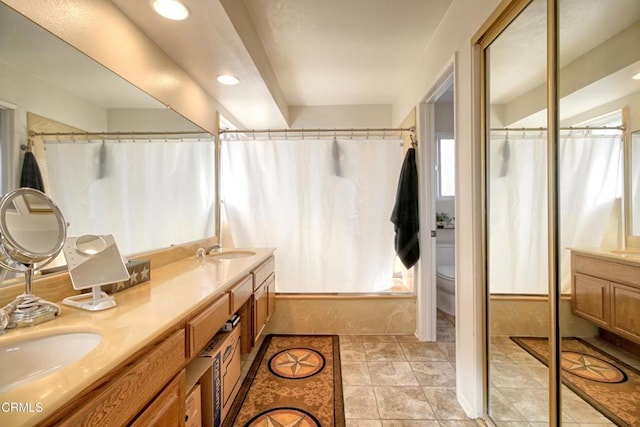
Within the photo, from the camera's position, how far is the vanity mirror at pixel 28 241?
783 mm

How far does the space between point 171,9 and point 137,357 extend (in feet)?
4.80

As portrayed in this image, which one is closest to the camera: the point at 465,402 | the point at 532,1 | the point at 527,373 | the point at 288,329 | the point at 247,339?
the point at 532,1

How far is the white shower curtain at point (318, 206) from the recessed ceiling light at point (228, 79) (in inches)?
22.9

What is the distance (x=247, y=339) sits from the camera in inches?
70.8

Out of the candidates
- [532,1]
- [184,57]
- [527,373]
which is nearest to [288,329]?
[527,373]

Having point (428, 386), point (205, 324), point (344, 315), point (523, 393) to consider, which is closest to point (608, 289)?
point (523, 393)

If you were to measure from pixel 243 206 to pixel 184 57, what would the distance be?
1.28 meters

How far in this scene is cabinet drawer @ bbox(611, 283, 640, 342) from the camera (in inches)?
30.9

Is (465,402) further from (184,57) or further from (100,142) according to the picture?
(184,57)

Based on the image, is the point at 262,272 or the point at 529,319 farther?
the point at 262,272

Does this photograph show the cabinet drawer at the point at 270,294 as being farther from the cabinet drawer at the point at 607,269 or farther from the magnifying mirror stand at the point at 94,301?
the cabinet drawer at the point at 607,269

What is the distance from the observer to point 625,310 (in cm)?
82

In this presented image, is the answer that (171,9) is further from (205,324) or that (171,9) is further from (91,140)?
(205,324)

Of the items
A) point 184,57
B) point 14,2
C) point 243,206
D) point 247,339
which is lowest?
point 247,339
